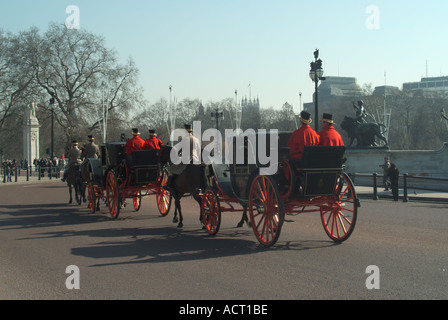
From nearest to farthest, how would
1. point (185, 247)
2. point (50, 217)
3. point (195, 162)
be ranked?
1. point (185, 247)
2. point (195, 162)
3. point (50, 217)

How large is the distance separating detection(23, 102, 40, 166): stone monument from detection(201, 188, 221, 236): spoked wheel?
163 feet

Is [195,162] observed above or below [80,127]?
below

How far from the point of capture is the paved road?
18.9 ft

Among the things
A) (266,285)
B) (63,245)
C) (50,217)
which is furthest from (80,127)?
(266,285)

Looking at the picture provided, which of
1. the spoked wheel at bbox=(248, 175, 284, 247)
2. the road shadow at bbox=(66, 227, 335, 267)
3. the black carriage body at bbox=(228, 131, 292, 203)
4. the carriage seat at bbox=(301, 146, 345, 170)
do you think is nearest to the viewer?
the road shadow at bbox=(66, 227, 335, 267)

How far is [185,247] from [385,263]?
3.19 m

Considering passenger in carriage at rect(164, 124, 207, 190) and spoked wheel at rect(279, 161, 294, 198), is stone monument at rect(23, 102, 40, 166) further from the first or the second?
spoked wheel at rect(279, 161, 294, 198)

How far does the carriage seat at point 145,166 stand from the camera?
1225 cm

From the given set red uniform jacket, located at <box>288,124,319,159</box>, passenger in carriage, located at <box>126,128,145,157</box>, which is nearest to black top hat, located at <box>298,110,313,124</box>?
red uniform jacket, located at <box>288,124,319,159</box>

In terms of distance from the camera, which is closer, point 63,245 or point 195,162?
point 63,245

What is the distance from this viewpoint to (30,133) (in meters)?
56.0

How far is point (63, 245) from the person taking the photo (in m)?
9.05
